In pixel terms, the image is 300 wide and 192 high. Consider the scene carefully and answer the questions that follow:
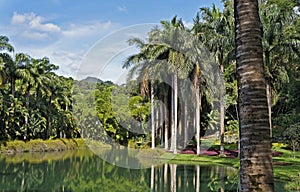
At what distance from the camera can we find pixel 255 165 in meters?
2.92

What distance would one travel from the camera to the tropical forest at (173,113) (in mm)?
3039

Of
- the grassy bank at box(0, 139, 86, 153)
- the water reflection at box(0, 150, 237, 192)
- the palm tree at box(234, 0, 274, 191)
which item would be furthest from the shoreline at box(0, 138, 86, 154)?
the palm tree at box(234, 0, 274, 191)

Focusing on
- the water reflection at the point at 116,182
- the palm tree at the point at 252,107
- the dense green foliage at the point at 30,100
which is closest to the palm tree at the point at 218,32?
the water reflection at the point at 116,182

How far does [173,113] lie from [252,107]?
984 inches

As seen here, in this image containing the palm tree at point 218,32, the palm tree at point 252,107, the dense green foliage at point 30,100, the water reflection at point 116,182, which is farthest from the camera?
the dense green foliage at point 30,100

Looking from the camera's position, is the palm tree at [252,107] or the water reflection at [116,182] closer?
the palm tree at [252,107]

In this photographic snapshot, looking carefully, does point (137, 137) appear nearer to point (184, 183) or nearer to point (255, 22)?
point (184, 183)

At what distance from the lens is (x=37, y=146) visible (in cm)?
3419

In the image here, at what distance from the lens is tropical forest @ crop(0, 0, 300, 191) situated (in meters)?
3.04

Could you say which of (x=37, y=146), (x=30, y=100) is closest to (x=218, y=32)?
(x=37, y=146)

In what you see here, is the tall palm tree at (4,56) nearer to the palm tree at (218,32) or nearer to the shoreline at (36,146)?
the shoreline at (36,146)

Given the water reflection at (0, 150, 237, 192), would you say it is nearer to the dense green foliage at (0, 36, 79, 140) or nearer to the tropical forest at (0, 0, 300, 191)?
the tropical forest at (0, 0, 300, 191)

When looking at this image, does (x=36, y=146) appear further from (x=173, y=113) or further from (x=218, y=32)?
(x=218, y=32)

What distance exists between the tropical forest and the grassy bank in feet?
0.38
